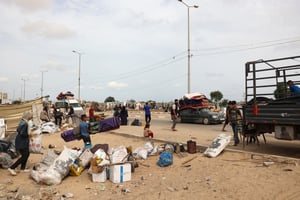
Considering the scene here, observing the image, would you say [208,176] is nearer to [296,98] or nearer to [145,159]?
[145,159]

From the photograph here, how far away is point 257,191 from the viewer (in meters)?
5.49

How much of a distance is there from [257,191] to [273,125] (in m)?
3.10

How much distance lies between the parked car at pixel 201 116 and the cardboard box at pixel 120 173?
1382 cm

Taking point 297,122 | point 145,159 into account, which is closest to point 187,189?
point 145,159

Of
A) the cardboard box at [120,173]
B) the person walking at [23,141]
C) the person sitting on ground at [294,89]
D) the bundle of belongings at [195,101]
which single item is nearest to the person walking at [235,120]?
the person sitting on ground at [294,89]

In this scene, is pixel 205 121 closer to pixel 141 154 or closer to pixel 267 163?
pixel 141 154

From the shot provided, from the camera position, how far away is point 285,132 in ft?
24.7

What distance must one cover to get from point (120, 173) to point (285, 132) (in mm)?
4360

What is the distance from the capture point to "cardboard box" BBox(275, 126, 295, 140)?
738 cm

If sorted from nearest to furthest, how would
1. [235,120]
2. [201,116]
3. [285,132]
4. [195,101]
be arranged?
[285,132]
[235,120]
[201,116]
[195,101]

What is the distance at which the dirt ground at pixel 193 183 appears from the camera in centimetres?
562

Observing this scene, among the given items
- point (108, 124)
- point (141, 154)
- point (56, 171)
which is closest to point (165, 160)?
point (141, 154)

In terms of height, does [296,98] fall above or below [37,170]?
above

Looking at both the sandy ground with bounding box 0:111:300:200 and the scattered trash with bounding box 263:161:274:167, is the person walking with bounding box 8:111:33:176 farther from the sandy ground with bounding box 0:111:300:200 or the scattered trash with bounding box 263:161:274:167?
the scattered trash with bounding box 263:161:274:167
